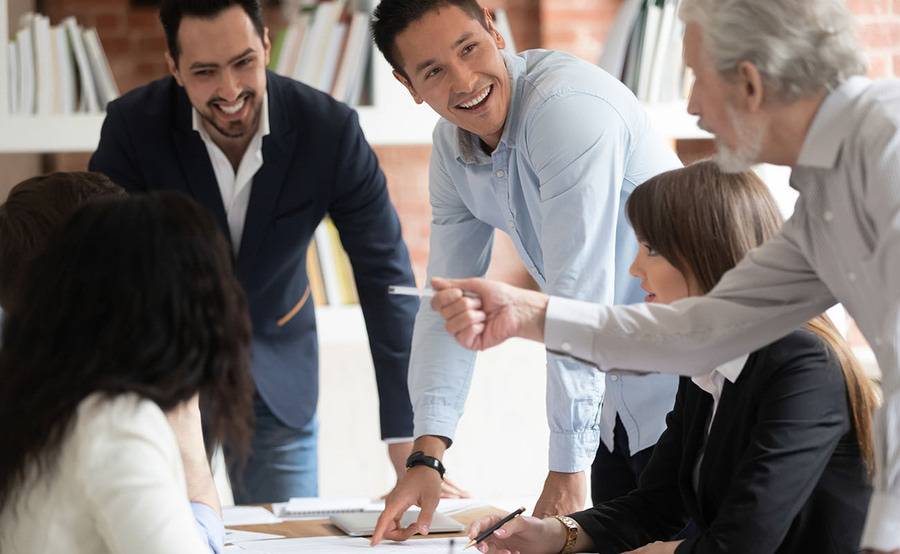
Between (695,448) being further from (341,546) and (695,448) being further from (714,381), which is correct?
(341,546)

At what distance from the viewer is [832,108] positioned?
122cm

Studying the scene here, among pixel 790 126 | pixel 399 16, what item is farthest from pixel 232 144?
pixel 790 126

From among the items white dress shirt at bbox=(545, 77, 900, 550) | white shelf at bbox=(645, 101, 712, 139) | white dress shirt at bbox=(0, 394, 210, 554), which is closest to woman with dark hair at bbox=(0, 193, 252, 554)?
white dress shirt at bbox=(0, 394, 210, 554)

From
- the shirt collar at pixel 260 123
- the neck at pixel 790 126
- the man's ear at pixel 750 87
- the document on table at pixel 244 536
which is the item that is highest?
the man's ear at pixel 750 87

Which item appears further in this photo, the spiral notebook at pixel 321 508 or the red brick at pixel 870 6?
the red brick at pixel 870 6

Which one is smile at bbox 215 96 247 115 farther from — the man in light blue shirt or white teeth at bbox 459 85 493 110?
white teeth at bbox 459 85 493 110

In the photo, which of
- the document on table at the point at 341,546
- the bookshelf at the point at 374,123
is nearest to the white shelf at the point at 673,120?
the bookshelf at the point at 374,123

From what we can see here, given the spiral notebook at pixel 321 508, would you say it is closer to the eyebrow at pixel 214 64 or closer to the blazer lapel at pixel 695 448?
the blazer lapel at pixel 695 448

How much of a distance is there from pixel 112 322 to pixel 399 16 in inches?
40.8

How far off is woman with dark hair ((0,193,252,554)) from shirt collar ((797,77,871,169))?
0.64m

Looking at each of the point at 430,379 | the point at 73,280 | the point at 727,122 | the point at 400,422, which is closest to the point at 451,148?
the point at 430,379

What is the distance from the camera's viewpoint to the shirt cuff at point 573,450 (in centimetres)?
178

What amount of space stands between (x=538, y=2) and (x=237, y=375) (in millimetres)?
2820

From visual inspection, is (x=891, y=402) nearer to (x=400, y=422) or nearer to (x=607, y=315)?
(x=607, y=315)
